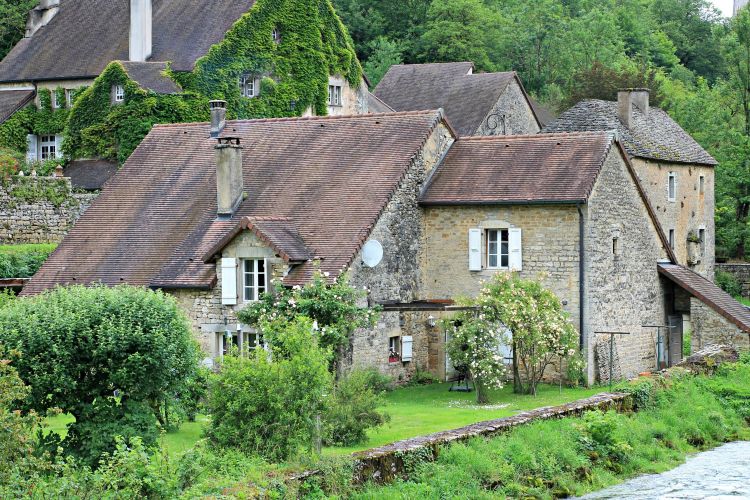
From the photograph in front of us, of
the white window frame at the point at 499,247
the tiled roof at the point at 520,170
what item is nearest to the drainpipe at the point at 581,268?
the tiled roof at the point at 520,170

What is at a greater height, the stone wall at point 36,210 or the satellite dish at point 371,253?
the stone wall at point 36,210

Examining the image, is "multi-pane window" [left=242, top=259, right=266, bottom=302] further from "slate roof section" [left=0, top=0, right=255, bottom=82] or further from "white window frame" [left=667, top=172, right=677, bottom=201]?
"white window frame" [left=667, top=172, right=677, bottom=201]

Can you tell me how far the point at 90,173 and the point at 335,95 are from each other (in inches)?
407

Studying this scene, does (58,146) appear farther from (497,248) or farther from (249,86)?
(497,248)

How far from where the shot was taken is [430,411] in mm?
28562

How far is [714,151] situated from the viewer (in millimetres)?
58312

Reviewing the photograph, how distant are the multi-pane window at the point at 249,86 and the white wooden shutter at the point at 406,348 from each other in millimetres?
21576

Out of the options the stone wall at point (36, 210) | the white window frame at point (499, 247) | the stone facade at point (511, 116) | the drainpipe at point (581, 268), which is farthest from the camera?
the stone facade at point (511, 116)

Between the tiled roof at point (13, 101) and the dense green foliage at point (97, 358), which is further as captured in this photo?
the tiled roof at point (13, 101)

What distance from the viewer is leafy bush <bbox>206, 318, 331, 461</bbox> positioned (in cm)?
2053

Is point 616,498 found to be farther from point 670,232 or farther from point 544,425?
point 670,232

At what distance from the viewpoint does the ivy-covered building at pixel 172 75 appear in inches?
2012

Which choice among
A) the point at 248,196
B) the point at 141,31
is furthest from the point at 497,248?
the point at 141,31

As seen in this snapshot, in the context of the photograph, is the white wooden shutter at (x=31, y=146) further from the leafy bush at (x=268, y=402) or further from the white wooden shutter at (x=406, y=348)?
the leafy bush at (x=268, y=402)
